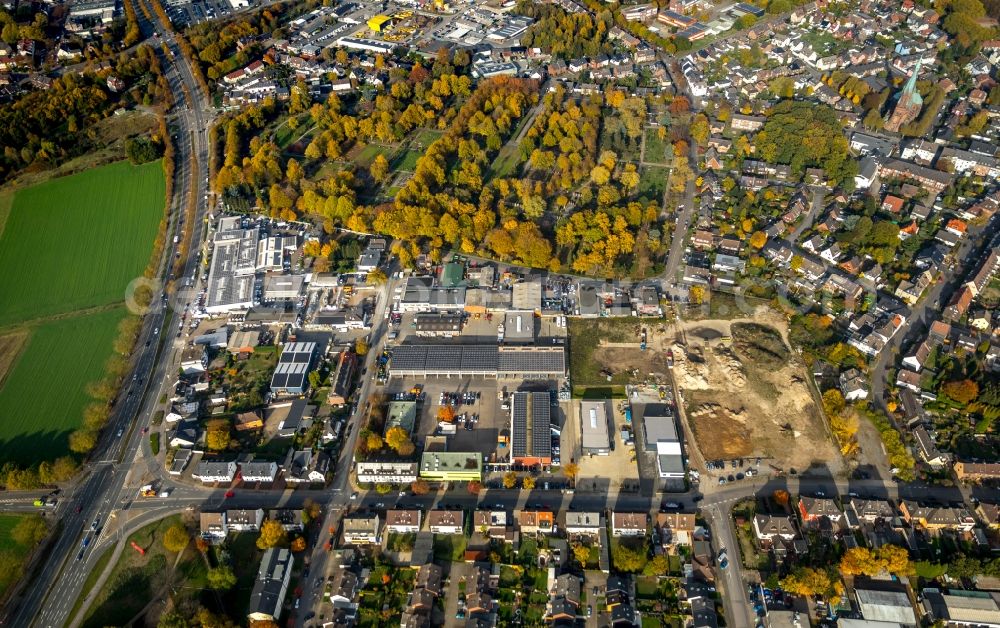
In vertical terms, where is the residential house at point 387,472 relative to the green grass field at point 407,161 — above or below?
below

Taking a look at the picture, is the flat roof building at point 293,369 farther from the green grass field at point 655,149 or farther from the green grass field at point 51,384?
the green grass field at point 655,149

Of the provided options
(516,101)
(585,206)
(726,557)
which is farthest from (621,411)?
(516,101)

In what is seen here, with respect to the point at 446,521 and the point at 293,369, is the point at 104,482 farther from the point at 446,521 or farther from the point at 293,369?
the point at 446,521

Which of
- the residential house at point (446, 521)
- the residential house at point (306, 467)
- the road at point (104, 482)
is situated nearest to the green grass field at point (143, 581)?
the road at point (104, 482)

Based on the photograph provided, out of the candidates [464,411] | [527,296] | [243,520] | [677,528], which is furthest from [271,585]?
[527,296]

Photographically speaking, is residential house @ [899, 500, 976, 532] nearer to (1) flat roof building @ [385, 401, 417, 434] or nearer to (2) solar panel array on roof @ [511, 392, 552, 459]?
(2) solar panel array on roof @ [511, 392, 552, 459]

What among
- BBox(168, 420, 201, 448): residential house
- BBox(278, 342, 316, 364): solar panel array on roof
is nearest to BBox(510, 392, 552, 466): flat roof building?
BBox(278, 342, 316, 364): solar panel array on roof
